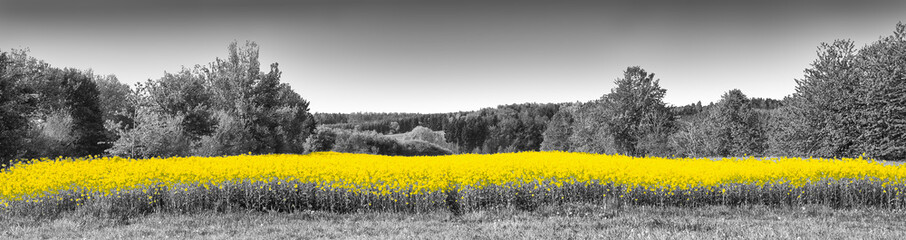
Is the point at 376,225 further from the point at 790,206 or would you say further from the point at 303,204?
the point at 790,206

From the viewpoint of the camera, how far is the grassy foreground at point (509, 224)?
7.80m

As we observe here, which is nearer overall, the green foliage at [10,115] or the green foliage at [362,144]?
the green foliage at [10,115]

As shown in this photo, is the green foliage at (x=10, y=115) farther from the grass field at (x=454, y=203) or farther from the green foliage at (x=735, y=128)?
the green foliage at (x=735, y=128)

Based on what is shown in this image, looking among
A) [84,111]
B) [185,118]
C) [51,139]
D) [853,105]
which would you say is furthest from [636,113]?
[84,111]

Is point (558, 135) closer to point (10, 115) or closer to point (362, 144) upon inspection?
point (362, 144)

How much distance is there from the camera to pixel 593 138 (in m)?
45.9

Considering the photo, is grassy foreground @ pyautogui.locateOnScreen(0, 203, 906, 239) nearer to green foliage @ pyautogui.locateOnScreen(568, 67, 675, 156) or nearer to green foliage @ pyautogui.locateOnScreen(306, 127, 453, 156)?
green foliage @ pyautogui.locateOnScreen(568, 67, 675, 156)

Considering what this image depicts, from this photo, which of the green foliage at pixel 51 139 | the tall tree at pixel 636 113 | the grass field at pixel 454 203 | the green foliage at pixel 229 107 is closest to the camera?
the grass field at pixel 454 203

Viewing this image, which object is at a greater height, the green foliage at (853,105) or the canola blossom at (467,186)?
the green foliage at (853,105)

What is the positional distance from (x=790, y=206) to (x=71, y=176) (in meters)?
18.1

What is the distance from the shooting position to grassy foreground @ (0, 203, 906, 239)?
7.80 metres

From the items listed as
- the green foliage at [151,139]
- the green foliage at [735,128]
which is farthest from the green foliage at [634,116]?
the green foliage at [151,139]

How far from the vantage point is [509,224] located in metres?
8.91

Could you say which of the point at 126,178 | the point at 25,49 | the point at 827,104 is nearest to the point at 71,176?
the point at 126,178
